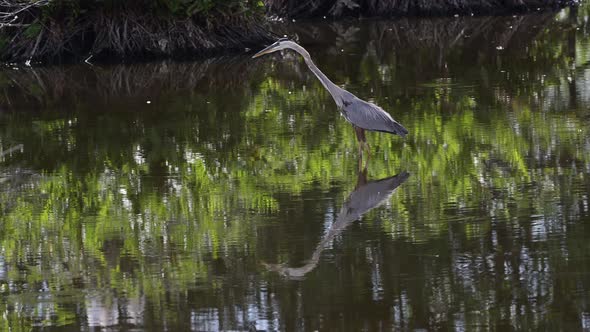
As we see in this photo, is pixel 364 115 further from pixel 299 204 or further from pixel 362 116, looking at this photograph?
pixel 299 204

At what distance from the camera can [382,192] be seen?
8328 mm

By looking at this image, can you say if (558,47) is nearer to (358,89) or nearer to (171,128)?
(358,89)

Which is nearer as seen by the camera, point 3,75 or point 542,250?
point 542,250

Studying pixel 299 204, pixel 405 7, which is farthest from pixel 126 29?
pixel 299 204

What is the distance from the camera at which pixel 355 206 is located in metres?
7.99

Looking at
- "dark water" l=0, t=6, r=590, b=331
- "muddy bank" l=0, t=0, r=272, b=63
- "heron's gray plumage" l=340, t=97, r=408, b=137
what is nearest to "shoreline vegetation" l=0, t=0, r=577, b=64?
"muddy bank" l=0, t=0, r=272, b=63

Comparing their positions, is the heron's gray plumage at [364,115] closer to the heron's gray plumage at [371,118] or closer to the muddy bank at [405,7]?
the heron's gray plumage at [371,118]

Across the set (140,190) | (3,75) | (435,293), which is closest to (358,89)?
(140,190)

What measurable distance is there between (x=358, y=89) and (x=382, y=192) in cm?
503

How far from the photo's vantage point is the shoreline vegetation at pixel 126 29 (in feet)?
57.5

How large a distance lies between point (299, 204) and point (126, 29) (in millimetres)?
10134

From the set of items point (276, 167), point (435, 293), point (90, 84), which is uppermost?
point (90, 84)

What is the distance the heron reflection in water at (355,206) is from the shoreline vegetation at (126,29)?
9.15 m

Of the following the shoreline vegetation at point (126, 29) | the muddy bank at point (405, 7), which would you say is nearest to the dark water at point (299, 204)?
the shoreline vegetation at point (126, 29)
